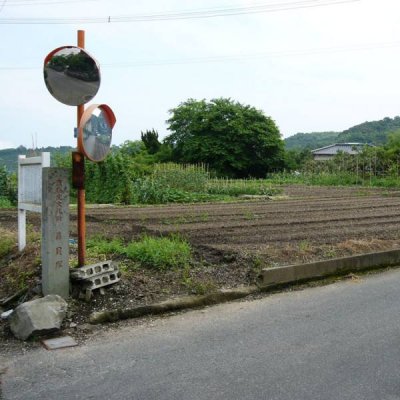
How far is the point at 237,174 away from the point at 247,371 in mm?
50032

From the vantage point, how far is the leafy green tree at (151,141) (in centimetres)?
6219

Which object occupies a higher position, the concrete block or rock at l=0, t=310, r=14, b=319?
the concrete block

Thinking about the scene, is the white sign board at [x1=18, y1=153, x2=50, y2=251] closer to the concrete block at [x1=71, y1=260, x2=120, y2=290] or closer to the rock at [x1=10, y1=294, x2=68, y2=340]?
the concrete block at [x1=71, y1=260, x2=120, y2=290]

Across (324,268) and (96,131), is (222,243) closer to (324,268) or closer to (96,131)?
(324,268)

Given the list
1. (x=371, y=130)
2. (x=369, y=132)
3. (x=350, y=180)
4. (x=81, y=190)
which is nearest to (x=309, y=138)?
(x=371, y=130)

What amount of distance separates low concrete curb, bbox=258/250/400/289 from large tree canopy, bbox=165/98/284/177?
44.7 metres

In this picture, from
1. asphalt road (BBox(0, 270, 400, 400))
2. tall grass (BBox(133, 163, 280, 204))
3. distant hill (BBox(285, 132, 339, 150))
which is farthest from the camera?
distant hill (BBox(285, 132, 339, 150))

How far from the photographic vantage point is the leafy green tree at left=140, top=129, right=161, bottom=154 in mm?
62188

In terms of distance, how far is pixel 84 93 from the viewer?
204 inches

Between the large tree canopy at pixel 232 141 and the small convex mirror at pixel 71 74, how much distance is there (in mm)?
46865

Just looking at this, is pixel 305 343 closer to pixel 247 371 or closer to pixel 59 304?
pixel 247 371

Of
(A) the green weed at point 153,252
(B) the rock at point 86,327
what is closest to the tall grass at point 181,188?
(A) the green weed at point 153,252

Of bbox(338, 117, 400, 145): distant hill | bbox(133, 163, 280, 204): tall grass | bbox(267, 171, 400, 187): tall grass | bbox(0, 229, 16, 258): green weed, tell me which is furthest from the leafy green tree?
bbox(0, 229, 16, 258): green weed

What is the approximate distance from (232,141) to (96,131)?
1899 inches
